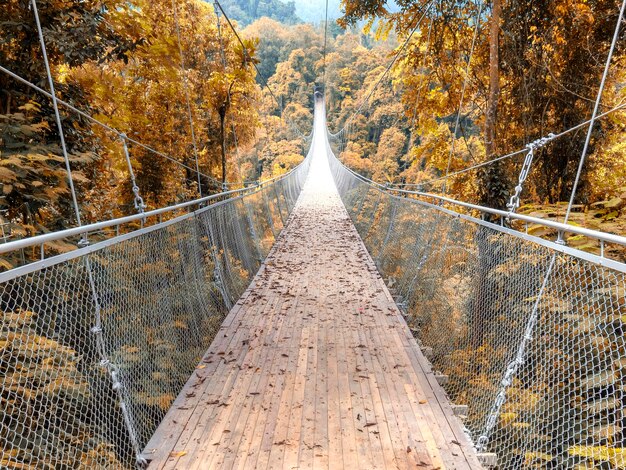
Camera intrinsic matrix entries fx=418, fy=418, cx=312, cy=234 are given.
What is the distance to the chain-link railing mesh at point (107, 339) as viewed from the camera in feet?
5.76

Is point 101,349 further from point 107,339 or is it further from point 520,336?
point 520,336

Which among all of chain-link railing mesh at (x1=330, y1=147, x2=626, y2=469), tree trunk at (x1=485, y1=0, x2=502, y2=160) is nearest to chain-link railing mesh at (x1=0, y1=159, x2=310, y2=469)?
chain-link railing mesh at (x1=330, y1=147, x2=626, y2=469)

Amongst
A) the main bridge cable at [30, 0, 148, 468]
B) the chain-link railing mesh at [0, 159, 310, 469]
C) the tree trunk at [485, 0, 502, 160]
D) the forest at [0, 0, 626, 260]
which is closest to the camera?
the chain-link railing mesh at [0, 159, 310, 469]

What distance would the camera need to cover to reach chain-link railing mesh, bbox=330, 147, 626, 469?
71.3 inches

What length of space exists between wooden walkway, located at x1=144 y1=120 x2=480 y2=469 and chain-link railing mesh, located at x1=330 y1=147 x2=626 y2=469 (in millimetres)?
204

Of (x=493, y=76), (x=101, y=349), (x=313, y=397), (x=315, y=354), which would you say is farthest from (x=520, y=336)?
(x=493, y=76)

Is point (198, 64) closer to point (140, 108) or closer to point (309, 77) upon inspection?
point (140, 108)

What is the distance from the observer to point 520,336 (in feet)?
6.98

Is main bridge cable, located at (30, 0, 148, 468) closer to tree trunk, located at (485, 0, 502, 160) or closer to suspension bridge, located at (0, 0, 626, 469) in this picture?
suspension bridge, located at (0, 0, 626, 469)

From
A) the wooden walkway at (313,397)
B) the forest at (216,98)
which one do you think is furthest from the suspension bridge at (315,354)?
the forest at (216,98)

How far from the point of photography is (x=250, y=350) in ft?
11.0

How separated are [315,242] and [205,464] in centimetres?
579

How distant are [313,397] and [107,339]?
4.16 ft

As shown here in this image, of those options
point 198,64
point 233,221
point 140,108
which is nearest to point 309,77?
point 198,64
